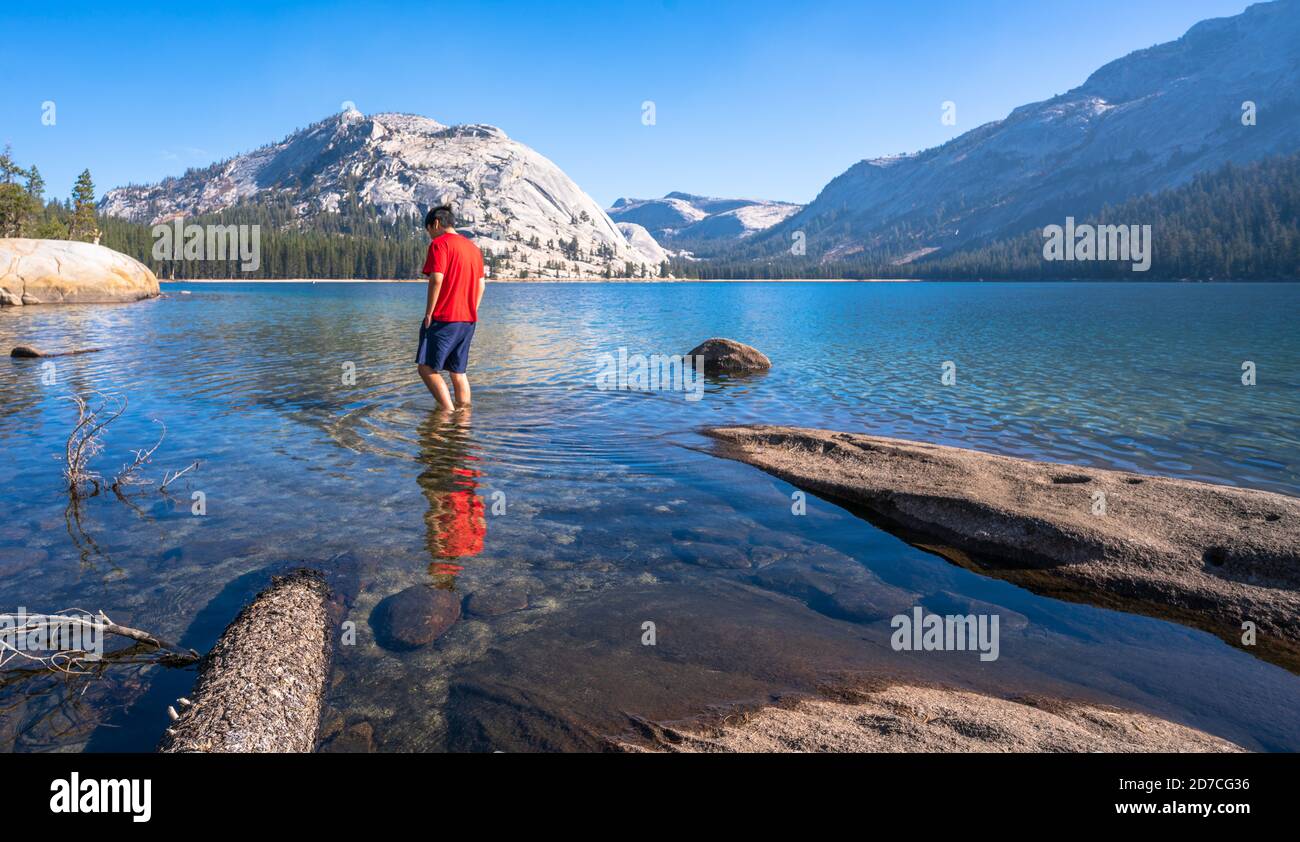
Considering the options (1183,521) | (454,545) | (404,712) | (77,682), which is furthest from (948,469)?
(77,682)

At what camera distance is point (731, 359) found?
26.2 meters

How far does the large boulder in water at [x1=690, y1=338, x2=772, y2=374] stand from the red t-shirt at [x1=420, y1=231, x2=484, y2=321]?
1325cm

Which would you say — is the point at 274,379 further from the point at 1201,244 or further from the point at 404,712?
the point at 1201,244

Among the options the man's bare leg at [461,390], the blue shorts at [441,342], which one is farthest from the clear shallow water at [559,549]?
the blue shorts at [441,342]

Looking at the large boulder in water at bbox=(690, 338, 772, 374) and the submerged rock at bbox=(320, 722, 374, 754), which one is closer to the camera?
the submerged rock at bbox=(320, 722, 374, 754)

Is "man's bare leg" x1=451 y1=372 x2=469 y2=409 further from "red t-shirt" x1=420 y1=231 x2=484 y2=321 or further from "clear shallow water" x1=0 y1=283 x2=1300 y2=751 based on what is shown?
"red t-shirt" x1=420 y1=231 x2=484 y2=321

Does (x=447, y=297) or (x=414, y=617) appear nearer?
(x=414, y=617)

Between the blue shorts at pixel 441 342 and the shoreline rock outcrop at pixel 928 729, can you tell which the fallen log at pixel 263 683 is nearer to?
the shoreline rock outcrop at pixel 928 729

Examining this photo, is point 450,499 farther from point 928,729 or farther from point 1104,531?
point 1104,531

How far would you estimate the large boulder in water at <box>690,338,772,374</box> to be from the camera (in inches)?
1027

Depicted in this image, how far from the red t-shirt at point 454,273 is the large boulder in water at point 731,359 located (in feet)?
43.5

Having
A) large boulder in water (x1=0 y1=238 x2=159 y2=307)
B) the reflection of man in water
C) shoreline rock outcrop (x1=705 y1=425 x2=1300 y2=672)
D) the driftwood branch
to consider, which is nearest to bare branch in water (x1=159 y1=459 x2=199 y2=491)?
the reflection of man in water

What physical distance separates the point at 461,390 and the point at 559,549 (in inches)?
366

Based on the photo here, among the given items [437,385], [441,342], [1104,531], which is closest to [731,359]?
[437,385]
